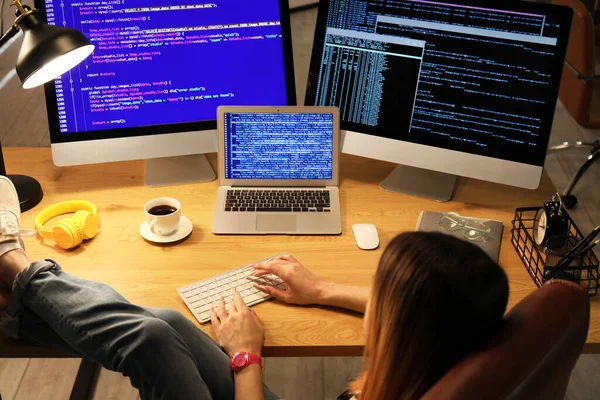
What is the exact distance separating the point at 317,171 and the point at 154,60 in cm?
52

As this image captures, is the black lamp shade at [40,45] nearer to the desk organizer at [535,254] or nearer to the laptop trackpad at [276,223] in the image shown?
the laptop trackpad at [276,223]

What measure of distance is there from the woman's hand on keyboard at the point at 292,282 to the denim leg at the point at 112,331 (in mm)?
249

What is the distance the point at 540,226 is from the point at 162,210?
91cm

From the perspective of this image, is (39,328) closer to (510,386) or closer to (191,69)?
(191,69)

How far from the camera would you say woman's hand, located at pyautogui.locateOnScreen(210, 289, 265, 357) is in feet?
4.45

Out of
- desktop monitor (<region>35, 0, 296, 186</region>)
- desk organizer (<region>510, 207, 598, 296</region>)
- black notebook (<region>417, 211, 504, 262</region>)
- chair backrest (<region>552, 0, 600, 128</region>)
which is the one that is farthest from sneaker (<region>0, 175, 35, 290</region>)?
chair backrest (<region>552, 0, 600, 128</region>)

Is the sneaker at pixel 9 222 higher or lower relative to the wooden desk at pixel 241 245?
higher

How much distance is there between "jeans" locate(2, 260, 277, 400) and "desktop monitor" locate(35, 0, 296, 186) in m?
0.53

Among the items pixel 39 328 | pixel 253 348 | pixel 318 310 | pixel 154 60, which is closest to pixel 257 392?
pixel 253 348

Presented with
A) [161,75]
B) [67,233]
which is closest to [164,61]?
[161,75]

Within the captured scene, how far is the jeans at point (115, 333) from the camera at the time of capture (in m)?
1.27

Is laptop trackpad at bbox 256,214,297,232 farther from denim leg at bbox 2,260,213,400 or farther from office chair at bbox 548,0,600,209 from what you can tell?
office chair at bbox 548,0,600,209

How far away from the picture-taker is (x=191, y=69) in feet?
5.89

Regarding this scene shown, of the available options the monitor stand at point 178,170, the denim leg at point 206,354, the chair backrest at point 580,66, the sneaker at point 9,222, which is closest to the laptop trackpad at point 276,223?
the monitor stand at point 178,170
